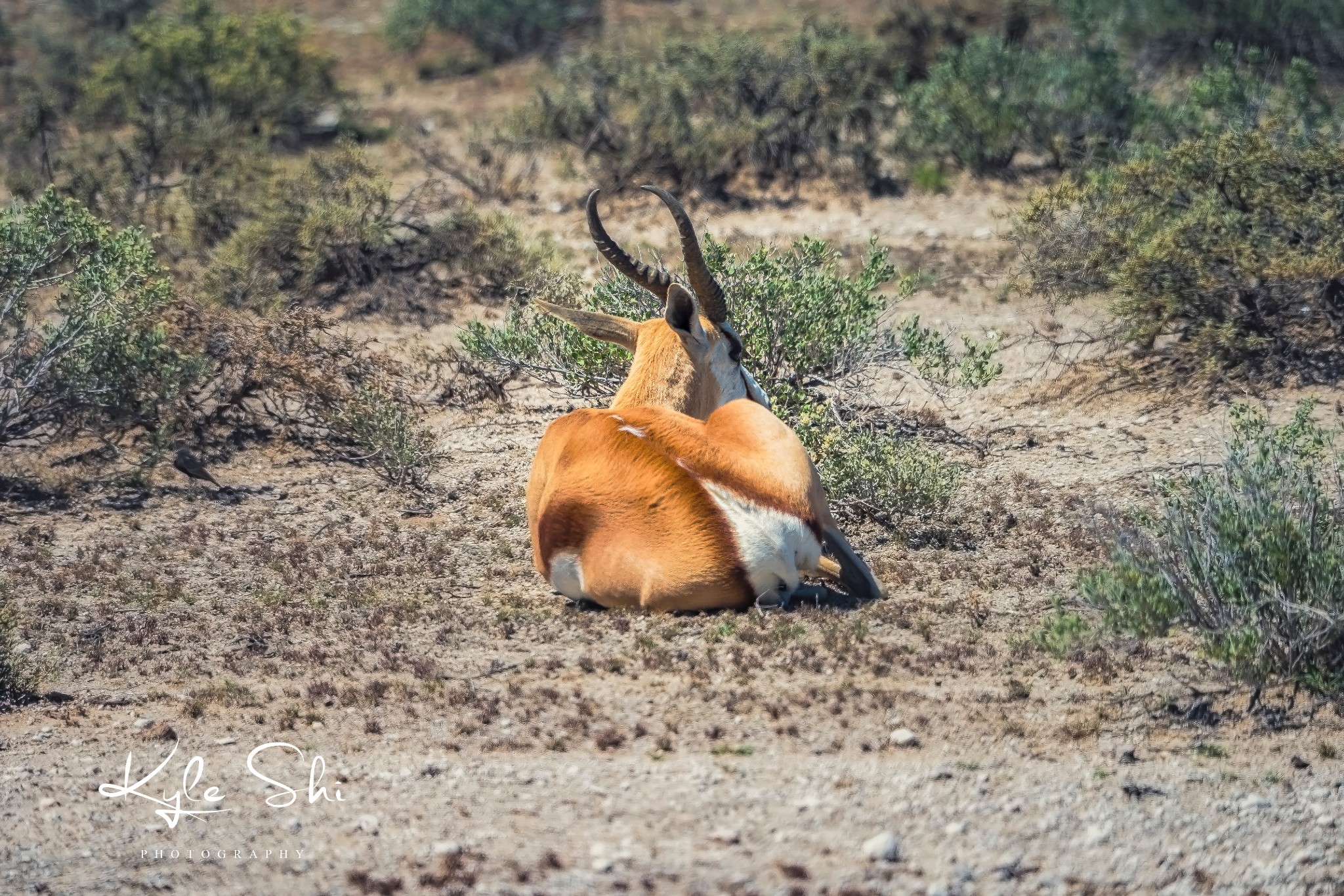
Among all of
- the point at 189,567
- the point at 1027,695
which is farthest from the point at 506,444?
the point at 1027,695

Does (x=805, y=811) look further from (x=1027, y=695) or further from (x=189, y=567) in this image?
(x=189, y=567)

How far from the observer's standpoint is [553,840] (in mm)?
5719

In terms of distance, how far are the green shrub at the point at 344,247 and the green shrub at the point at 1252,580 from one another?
8110 mm

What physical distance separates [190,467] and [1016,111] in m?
10.5

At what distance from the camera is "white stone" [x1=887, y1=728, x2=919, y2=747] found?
633 centimetres

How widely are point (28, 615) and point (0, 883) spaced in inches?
118

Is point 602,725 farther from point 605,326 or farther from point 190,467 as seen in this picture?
point 190,467

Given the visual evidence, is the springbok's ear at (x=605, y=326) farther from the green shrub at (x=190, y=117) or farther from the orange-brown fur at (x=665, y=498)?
the green shrub at (x=190, y=117)

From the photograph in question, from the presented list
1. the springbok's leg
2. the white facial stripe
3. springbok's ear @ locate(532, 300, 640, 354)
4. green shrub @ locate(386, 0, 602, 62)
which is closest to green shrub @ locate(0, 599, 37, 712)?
springbok's ear @ locate(532, 300, 640, 354)

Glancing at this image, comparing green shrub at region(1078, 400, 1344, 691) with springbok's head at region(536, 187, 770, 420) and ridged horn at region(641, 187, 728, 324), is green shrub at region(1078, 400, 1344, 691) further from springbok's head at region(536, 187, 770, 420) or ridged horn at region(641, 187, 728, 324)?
ridged horn at region(641, 187, 728, 324)

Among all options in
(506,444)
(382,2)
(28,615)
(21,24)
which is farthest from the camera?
(382,2)

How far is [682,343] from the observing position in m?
8.61

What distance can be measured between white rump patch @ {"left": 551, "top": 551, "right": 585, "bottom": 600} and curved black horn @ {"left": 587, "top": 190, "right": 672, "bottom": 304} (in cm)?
169
